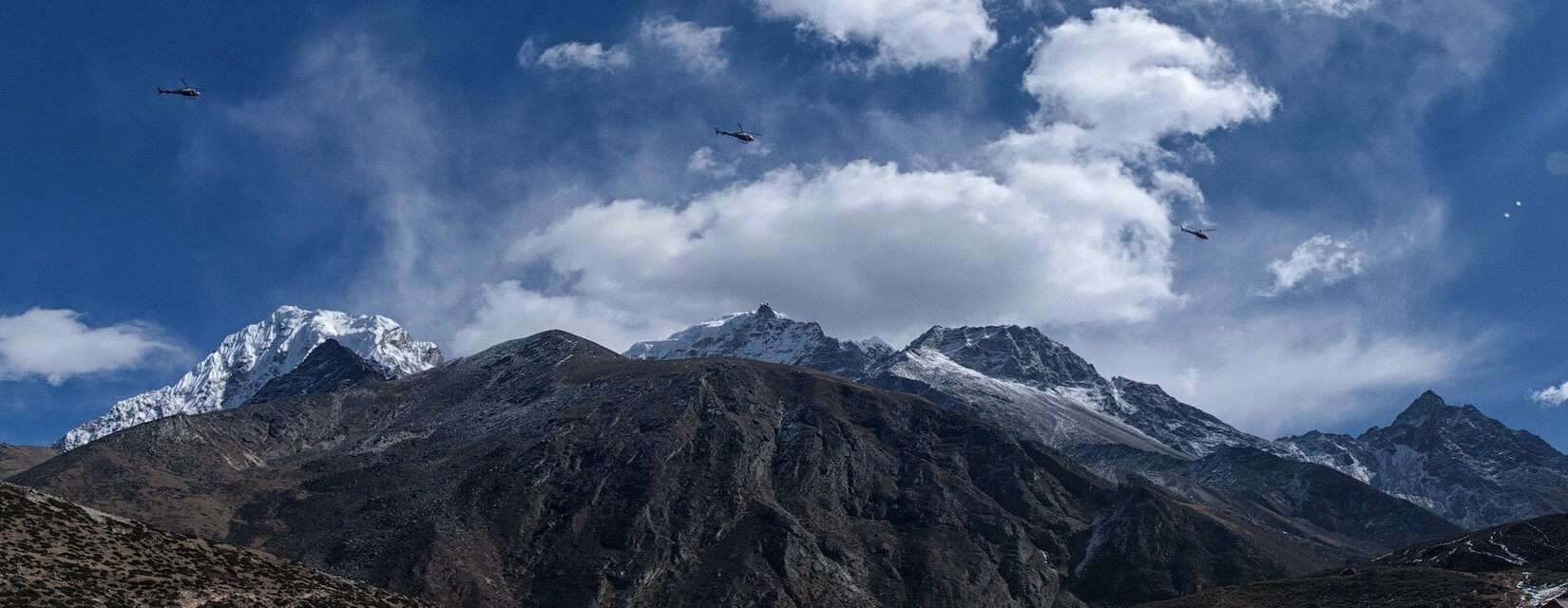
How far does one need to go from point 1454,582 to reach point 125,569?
490 ft

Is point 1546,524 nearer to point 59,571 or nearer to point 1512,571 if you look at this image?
point 1512,571

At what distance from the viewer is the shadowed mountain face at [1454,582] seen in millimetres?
153875

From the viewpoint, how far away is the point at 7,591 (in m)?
78.4

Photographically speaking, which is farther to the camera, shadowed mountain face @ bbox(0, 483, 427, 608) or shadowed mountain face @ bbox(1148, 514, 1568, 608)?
shadowed mountain face @ bbox(1148, 514, 1568, 608)

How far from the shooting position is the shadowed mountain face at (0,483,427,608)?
8231cm

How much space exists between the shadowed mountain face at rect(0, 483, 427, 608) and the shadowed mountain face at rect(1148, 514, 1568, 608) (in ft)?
382

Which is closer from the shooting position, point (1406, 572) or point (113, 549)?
point (113, 549)

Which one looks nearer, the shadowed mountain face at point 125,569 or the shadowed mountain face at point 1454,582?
the shadowed mountain face at point 125,569

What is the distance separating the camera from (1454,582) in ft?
528

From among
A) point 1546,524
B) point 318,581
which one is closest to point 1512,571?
point 1546,524

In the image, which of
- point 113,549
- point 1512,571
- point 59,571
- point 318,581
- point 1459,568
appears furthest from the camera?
point 1459,568

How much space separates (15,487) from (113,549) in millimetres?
12151

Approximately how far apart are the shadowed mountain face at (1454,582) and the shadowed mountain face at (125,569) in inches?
4586

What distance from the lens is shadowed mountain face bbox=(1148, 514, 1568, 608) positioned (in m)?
154
